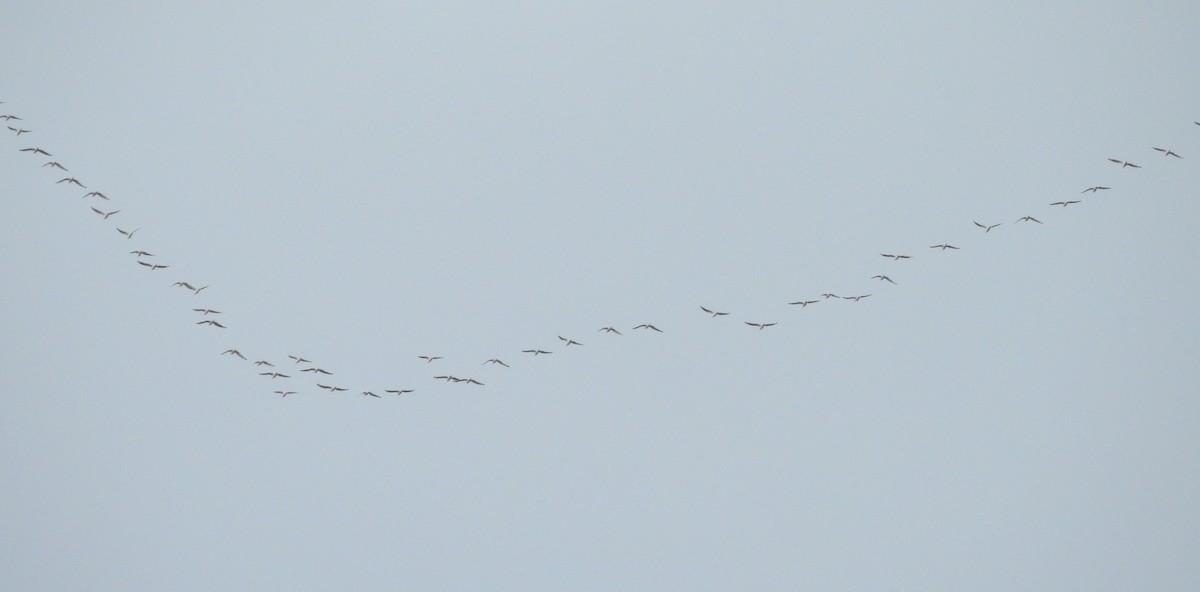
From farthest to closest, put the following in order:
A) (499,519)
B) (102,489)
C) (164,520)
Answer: (102,489)
(164,520)
(499,519)

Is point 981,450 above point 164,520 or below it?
above

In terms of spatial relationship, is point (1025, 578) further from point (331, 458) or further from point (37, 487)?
point (37, 487)

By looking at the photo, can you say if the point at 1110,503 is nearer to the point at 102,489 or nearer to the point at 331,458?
the point at 331,458

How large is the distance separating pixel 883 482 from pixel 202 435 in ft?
260

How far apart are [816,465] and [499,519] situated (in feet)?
116

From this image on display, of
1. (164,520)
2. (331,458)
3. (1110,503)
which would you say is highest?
(1110,503)

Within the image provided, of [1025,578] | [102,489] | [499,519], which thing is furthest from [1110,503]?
[102,489]

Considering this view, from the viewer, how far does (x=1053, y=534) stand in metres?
172

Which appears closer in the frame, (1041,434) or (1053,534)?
(1053,534)

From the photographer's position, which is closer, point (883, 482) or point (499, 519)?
point (499, 519)

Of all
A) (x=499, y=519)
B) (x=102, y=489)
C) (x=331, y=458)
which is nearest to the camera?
(x=499, y=519)

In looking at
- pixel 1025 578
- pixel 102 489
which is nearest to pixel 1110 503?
pixel 1025 578

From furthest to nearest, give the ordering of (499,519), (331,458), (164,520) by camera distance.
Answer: (164,520) < (331,458) < (499,519)

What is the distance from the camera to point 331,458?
151375 millimetres
